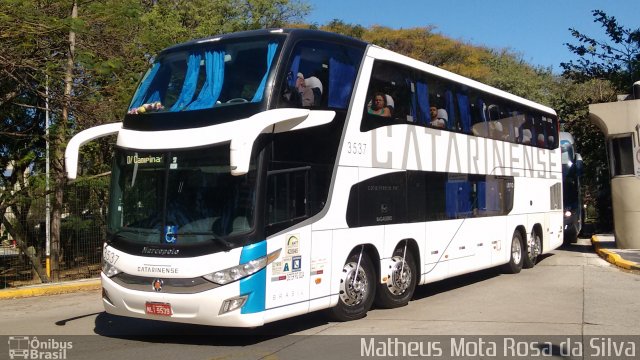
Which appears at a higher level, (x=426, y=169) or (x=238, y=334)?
Result: (x=426, y=169)

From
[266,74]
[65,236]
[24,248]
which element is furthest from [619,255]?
[24,248]

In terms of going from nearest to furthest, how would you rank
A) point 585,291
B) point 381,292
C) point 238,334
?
point 238,334
point 381,292
point 585,291

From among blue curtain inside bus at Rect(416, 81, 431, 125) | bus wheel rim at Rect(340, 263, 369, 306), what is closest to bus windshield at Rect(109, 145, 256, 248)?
bus wheel rim at Rect(340, 263, 369, 306)

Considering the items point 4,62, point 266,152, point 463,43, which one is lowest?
point 266,152

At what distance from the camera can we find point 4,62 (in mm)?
12938

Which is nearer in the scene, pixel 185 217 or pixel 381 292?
pixel 185 217

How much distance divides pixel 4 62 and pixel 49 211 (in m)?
3.61

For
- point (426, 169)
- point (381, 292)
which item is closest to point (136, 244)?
point (381, 292)

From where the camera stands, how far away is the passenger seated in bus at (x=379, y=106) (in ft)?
32.5

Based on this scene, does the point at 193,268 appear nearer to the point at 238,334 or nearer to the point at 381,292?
the point at 238,334

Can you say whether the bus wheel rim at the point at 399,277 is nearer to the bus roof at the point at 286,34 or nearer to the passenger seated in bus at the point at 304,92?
the passenger seated in bus at the point at 304,92

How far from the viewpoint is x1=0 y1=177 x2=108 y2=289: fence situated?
1525 centimetres

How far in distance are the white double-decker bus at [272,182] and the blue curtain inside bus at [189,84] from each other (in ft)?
0.07

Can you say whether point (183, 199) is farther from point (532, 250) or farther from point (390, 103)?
point (532, 250)
